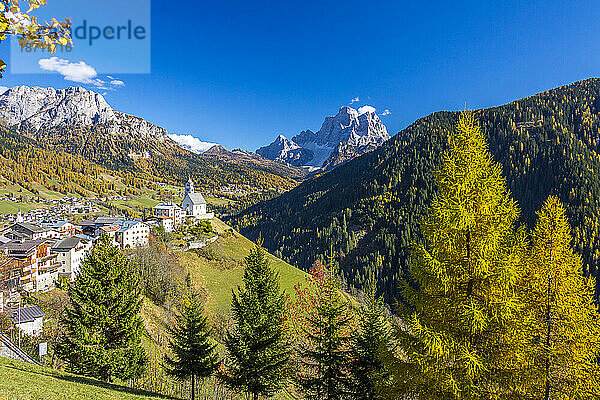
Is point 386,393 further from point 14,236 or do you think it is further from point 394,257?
point 394,257

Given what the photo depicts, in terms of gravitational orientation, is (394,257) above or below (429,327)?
below

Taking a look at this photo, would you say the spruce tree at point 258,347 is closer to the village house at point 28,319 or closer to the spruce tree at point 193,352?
the spruce tree at point 193,352

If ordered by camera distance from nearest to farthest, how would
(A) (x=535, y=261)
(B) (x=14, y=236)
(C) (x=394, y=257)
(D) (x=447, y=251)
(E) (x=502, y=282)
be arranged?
(E) (x=502, y=282)
(D) (x=447, y=251)
(A) (x=535, y=261)
(B) (x=14, y=236)
(C) (x=394, y=257)

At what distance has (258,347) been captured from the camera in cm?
2430

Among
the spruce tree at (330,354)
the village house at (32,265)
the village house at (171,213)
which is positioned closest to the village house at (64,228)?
the village house at (171,213)

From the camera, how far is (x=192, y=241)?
3130 inches

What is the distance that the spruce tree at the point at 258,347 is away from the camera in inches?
932

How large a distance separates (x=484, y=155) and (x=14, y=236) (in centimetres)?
9863

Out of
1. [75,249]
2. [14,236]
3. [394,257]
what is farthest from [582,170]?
[14,236]

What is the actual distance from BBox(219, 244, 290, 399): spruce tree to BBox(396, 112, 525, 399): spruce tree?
49.6 ft

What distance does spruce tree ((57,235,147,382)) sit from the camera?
2230 centimetres

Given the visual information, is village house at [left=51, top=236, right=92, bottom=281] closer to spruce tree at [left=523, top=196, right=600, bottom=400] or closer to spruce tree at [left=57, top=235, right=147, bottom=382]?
spruce tree at [left=57, top=235, right=147, bottom=382]

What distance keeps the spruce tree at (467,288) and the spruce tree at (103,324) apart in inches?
851

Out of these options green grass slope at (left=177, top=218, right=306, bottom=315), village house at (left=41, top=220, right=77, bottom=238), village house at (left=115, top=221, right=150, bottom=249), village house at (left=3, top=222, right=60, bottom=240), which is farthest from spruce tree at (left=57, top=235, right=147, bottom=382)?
village house at (left=41, top=220, right=77, bottom=238)
